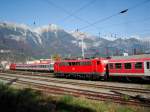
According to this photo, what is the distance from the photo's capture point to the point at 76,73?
4194 centimetres

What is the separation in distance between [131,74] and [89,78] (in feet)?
32.5

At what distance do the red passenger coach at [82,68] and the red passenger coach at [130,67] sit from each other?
196 cm

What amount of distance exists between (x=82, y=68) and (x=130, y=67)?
35.3ft

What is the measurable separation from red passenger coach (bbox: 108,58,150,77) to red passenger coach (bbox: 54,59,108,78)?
77.4 inches

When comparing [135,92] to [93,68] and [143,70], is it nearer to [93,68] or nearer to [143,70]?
[143,70]

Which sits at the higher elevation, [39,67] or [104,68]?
[39,67]

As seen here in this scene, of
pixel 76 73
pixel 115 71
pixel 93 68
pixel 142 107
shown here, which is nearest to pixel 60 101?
pixel 142 107

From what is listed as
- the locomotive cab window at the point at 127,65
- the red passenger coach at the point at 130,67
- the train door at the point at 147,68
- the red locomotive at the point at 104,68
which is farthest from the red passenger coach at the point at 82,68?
the train door at the point at 147,68

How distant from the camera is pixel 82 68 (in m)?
40.2

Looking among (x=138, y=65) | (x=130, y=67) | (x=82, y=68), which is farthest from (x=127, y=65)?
(x=82, y=68)

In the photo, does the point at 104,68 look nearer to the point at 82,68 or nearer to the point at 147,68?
the point at 82,68

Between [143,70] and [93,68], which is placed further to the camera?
Answer: [93,68]

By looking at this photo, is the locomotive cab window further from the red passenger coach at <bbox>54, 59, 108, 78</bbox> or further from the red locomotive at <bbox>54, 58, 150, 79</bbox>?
the red passenger coach at <bbox>54, 59, 108, 78</bbox>

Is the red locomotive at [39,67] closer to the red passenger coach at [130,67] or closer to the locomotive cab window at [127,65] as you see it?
the red passenger coach at [130,67]
